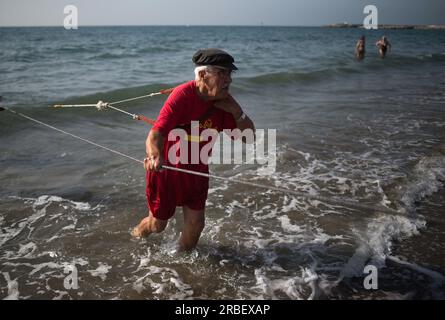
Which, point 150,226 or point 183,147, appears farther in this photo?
point 150,226

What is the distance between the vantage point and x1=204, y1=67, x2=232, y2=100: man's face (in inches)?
124

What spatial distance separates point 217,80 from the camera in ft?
10.4

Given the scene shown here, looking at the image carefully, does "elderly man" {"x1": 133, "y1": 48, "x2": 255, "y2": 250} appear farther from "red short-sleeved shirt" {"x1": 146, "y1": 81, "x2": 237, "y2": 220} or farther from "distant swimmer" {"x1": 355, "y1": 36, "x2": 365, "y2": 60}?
"distant swimmer" {"x1": 355, "y1": 36, "x2": 365, "y2": 60}

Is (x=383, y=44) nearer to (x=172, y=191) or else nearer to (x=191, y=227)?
(x=191, y=227)

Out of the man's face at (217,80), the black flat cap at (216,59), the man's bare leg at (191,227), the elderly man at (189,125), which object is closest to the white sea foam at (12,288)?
the elderly man at (189,125)

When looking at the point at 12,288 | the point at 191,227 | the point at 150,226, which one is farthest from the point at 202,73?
the point at 12,288

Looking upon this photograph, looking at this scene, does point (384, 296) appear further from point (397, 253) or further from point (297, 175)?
point (297, 175)

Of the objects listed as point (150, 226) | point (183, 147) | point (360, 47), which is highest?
point (360, 47)

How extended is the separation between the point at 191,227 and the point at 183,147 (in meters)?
0.96

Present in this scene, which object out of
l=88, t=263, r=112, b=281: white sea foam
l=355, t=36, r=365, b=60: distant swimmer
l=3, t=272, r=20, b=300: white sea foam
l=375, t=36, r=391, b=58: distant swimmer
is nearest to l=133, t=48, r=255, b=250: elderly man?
l=88, t=263, r=112, b=281: white sea foam

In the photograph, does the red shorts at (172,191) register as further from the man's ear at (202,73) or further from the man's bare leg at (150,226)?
the man's ear at (202,73)

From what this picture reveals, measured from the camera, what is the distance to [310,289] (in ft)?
12.1

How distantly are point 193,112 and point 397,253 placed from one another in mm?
2914

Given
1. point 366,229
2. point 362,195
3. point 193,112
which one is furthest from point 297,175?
point 193,112
